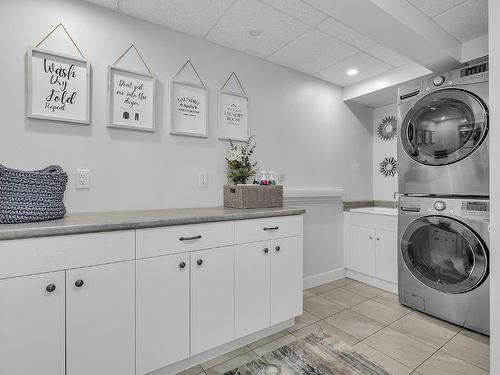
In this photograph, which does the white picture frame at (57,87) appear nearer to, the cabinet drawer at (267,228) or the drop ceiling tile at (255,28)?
the drop ceiling tile at (255,28)

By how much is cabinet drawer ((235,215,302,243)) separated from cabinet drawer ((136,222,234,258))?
0.08m

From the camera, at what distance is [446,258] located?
86.5 inches

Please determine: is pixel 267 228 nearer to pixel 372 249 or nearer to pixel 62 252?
pixel 62 252

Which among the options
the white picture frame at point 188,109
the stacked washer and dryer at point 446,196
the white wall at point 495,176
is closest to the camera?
the white wall at point 495,176

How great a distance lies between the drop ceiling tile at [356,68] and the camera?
8.62 feet

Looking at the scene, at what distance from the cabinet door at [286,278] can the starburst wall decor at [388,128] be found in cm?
222

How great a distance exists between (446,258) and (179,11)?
2797 millimetres

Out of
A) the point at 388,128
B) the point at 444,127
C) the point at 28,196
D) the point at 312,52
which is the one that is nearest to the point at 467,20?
the point at 444,127

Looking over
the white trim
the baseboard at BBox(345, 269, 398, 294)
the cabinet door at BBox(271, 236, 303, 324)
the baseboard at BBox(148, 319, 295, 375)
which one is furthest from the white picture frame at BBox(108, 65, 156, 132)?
the baseboard at BBox(345, 269, 398, 294)

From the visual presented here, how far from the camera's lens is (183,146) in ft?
7.20

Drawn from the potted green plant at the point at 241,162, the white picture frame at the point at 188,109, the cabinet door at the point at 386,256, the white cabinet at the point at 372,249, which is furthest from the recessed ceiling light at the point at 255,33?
the cabinet door at the point at 386,256

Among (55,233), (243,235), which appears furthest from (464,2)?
(55,233)

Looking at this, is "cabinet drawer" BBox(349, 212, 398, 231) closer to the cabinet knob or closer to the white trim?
the white trim

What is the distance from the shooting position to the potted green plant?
2.30 metres
